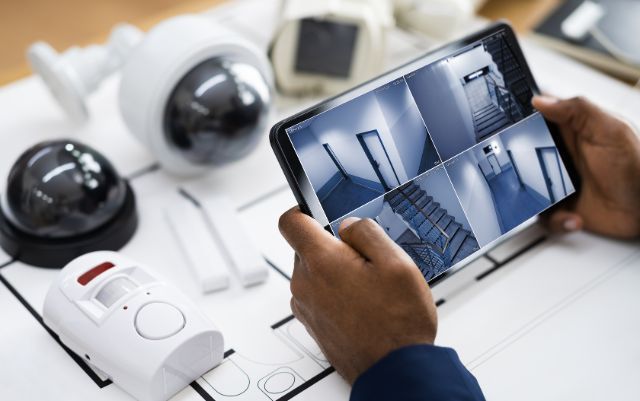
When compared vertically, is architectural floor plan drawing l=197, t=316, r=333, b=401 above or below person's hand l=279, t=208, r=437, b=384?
below

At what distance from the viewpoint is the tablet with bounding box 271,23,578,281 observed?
741 mm

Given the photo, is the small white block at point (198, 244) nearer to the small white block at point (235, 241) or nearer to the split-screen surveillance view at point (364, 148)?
the small white block at point (235, 241)

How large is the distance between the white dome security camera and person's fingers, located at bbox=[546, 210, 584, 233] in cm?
40

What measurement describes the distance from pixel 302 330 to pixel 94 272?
0.23 meters

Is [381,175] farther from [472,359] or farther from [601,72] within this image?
[601,72]

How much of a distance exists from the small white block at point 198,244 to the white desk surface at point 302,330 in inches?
0.6

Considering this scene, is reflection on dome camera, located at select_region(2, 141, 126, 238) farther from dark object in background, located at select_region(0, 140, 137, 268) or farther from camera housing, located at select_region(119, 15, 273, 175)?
camera housing, located at select_region(119, 15, 273, 175)

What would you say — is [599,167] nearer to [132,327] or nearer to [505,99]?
[505,99]

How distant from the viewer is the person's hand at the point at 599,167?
0.87 metres

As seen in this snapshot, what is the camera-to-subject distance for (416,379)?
0.64 m

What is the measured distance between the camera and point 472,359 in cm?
76

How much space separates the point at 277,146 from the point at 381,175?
0.12 metres

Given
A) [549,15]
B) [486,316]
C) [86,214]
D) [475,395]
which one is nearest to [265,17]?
[549,15]

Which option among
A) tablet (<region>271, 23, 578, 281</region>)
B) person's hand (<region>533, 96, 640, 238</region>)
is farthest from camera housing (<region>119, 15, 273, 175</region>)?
person's hand (<region>533, 96, 640, 238</region>)
